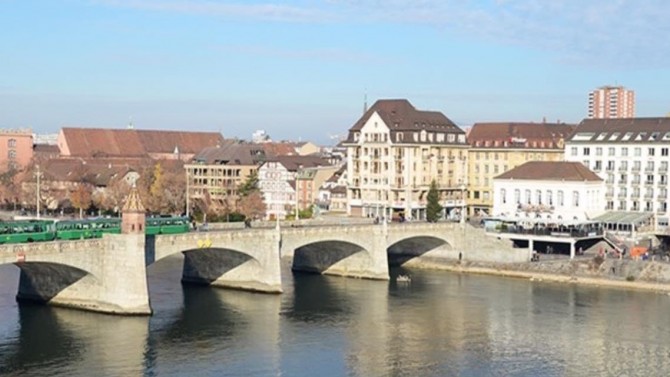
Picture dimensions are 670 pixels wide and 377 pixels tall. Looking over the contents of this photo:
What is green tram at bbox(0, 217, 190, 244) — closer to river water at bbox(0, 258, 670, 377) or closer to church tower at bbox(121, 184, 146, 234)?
church tower at bbox(121, 184, 146, 234)

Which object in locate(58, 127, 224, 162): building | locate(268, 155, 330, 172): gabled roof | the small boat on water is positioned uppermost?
locate(58, 127, 224, 162): building

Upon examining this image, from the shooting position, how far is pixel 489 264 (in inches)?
3917

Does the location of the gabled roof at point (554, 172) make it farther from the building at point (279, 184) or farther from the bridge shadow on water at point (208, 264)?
the bridge shadow on water at point (208, 264)

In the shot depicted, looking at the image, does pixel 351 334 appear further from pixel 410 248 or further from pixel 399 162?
pixel 399 162

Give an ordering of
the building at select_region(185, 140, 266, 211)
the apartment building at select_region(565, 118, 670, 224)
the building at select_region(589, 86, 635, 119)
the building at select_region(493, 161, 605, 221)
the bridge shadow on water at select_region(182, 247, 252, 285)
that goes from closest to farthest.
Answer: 1. the bridge shadow on water at select_region(182, 247, 252, 285)
2. the building at select_region(493, 161, 605, 221)
3. the apartment building at select_region(565, 118, 670, 224)
4. the building at select_region(185, 140, 266, 211)
5. the building at select_region(589, 86, 635, 119)

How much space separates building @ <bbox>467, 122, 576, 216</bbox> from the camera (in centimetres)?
13150

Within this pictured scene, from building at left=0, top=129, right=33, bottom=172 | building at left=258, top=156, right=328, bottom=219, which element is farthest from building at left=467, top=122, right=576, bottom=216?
building at left=0, top=129, right=33, bottom=172

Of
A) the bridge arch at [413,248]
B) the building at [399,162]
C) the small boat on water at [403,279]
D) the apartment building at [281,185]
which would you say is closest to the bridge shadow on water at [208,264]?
the small boat on water at [403,279]

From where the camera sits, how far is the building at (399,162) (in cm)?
12244

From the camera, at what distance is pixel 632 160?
110812 millimetres

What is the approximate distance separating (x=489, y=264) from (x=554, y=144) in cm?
3790

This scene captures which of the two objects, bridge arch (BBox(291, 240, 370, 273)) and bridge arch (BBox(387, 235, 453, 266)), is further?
bridge arch (BBox(387, 235, 453, 266))

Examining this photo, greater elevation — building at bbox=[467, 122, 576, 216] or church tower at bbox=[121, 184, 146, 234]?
building at bbox=[467, 122, 576, 216]

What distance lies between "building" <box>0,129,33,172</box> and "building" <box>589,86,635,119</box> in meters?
99.7
